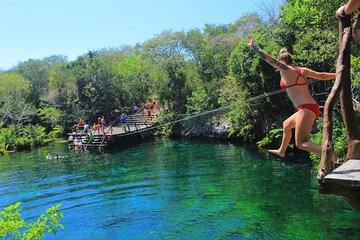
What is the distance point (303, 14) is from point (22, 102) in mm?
41542

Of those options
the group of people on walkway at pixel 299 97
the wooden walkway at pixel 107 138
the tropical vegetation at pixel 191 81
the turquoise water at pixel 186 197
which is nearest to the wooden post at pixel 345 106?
the group of people on walkway at pixel 299 97

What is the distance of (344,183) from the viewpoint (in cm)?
316

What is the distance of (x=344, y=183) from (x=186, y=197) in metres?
12.6

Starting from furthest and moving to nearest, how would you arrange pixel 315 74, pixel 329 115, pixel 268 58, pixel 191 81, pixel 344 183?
1. pixel 191 81
2. pixel 315 74
3. pixel 268 58
4. pixel 329 115
5. pixel 344 183

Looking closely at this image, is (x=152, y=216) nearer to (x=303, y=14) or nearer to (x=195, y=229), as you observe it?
(x=195, y=229)

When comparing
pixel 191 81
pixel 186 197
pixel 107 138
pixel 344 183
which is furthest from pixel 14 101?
pixel 344 183

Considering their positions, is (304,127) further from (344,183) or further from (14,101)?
(14,101)

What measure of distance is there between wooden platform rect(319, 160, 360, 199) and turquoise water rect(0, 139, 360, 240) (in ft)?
24.6

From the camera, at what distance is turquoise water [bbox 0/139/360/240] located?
11195 mm

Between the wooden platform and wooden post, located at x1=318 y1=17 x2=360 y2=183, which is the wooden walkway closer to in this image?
wooden post, located at x1=318 y1=17 x2=360 y2=183

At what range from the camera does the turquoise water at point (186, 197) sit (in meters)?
11.2

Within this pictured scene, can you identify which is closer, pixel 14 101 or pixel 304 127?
pixel 304 127

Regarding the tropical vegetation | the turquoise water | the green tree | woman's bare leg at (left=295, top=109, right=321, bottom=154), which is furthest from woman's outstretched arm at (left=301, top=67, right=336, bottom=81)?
the green tree

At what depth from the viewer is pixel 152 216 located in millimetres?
13133
